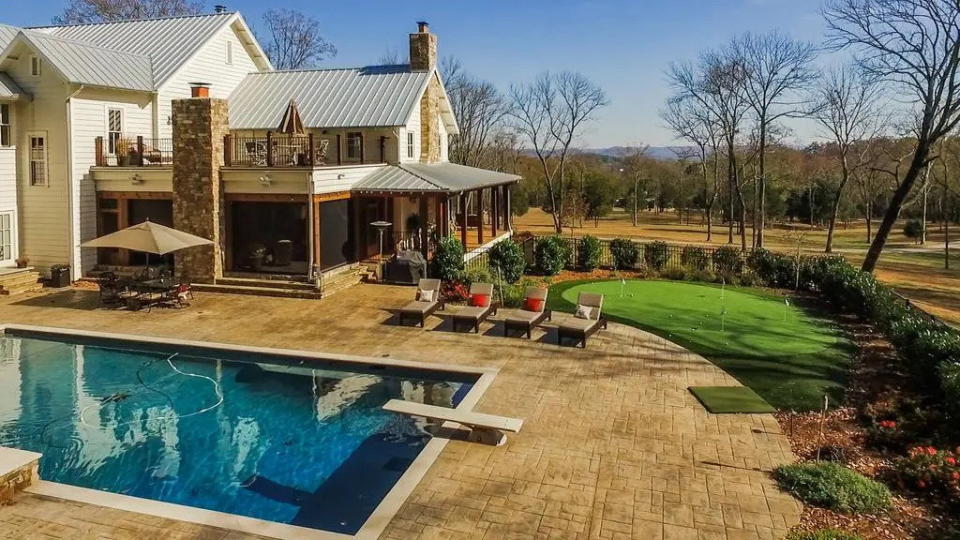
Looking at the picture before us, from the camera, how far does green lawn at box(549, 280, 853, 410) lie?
1298 cm

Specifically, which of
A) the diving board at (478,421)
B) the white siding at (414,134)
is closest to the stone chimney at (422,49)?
the white siding at (414,134)

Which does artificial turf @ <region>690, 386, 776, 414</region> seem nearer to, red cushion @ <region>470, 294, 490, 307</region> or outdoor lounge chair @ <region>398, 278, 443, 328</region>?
red cushion @ <region>470, 294, 490, 307</region>

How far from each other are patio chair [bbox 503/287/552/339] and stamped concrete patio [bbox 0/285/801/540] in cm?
36

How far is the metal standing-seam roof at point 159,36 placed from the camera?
26.4 metres

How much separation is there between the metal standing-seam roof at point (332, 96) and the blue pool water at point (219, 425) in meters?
13.8

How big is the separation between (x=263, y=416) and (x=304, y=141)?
15856 mm

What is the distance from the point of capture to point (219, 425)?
1154 centimetres

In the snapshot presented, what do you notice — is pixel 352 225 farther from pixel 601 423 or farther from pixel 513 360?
pixel 601 423

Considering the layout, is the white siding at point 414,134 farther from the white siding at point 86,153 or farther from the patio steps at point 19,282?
the patio steps at point 19,282

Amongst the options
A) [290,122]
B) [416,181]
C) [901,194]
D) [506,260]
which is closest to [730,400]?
[506,260]

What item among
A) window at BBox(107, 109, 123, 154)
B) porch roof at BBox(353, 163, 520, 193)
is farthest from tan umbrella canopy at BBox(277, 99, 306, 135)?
window at BBox(107, 109, 123, 154)

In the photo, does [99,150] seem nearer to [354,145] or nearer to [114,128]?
[114,128]

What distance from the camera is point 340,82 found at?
95.6 ft

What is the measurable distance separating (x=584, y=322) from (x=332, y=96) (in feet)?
55.7
